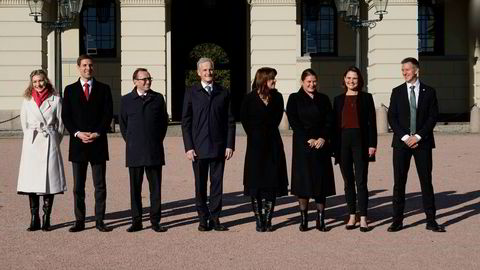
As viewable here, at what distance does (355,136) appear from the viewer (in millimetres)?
9195

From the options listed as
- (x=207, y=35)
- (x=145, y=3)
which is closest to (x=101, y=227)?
(x=145, y=3)

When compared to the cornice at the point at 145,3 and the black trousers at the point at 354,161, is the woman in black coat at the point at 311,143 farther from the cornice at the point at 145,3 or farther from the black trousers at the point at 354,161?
the cornice at the point at 145,3

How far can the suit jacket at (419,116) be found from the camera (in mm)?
9156

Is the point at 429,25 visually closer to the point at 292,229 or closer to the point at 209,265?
the point at 292,229

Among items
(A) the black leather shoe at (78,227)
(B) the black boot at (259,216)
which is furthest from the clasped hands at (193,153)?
(A) the black leather shoe at (78,227)

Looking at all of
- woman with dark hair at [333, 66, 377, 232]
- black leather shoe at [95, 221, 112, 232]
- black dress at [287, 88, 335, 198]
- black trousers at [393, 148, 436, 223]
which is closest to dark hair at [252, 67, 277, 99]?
black dress at [287, 88, 335, 198]

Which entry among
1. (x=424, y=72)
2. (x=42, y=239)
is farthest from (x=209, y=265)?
(x=424, y=72)

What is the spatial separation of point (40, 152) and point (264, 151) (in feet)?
8.48

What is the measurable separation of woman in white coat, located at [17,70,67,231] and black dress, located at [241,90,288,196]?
222 cm

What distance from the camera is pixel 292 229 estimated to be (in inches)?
360

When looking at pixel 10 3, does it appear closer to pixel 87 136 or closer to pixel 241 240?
pixel 87 136

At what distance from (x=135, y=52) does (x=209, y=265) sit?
22.4 meters

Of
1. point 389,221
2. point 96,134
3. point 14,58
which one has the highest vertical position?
point 14,58

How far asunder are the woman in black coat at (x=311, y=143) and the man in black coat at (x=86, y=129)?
2197mm
